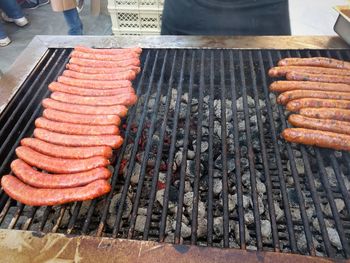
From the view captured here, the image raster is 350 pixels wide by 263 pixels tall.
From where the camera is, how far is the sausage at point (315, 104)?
2.58m

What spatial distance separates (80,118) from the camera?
2.56 metres

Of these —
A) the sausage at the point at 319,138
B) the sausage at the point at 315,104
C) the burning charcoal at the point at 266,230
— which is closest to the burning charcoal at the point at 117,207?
the burning charcoal at the point at 266,230

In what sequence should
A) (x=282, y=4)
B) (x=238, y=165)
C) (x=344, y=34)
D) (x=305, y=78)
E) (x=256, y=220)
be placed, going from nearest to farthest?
(x=256, y=220) < (x=238, y=165) < (x=305, y=78) < (x=344, y=34) < (x=282, y=4)

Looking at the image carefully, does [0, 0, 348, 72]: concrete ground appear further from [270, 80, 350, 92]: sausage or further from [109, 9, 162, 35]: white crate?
[270, 80, 350, 92]: sausage

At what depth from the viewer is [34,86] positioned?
A: 2986mm

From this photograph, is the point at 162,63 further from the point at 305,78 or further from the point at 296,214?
the point at 296,214

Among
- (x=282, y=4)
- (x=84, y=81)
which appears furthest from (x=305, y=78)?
(x=84, y=81)

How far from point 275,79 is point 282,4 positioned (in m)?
1.03

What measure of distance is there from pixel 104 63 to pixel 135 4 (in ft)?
9.40

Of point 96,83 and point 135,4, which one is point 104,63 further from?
point 135,4

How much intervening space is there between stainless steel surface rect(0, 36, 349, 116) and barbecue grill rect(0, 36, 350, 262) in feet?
0.04

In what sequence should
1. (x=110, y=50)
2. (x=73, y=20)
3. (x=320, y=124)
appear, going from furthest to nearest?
(x=73, y=20), (x=110, y=50), (x=320, y=124)

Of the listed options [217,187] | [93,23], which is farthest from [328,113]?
[93,23]

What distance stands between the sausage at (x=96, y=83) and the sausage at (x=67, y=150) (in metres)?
0.76
